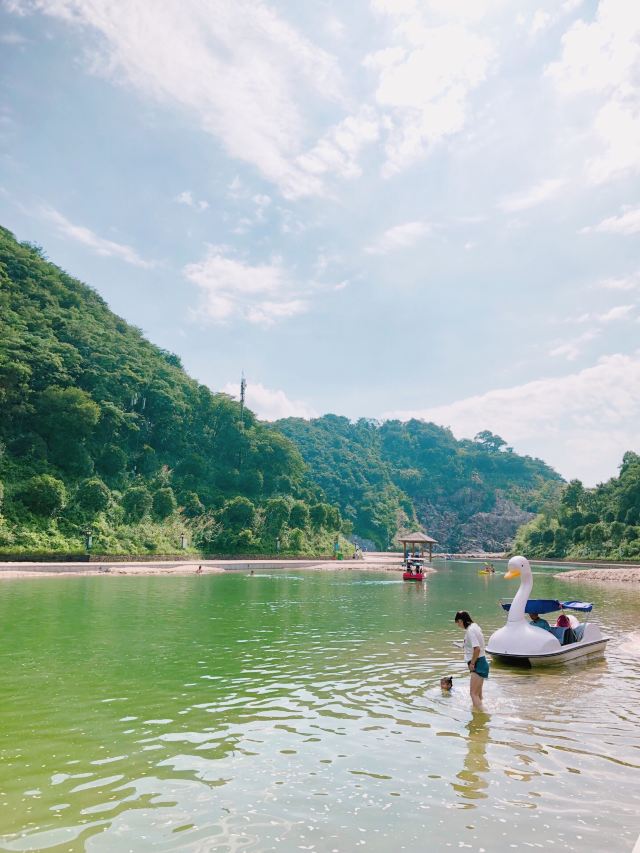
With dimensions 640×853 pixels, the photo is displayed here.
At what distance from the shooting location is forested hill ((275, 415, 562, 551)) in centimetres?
14588

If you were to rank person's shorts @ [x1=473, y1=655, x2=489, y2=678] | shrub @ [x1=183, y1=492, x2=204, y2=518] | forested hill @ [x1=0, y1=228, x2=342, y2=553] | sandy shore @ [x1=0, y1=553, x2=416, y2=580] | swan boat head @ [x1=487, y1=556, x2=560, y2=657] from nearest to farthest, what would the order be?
person's shorts @ [x1=473, y1=655, x2=489, y2=678] < swan boat head @ [x1=487, y1=556, x2=560, y2=657] < sandy shore @ [x1=0, y1=553, x2=416, y2=580] < forested hill @ [x1=0, y1=228, x2=342, y2=553] < shrub @ [x1=183, y1=492, x2=204, y2=518]

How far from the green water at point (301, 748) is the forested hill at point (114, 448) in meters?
41.1

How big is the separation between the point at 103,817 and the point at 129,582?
113 feet

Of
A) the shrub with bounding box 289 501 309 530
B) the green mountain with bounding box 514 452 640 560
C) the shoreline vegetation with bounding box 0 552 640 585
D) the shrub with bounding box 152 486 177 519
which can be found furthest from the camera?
the green mountain with bounding box 514 452 640 560

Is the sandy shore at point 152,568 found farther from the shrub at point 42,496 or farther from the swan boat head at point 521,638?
the swan boat head at point 521,638

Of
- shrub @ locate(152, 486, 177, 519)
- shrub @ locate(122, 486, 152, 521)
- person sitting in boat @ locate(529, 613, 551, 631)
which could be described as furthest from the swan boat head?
shrub @ locate(152, 486, 177, 519)

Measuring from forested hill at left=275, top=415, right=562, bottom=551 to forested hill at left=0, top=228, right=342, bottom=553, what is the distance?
4476 centimetres

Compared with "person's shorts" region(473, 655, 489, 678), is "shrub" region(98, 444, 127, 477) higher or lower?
higher

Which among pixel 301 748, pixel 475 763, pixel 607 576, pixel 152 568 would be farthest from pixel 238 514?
pixel 475 763

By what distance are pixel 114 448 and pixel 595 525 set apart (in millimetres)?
69873

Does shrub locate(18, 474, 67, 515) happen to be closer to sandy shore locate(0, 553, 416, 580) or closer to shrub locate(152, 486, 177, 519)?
sandy shore locate(0, 553, 416, 580)

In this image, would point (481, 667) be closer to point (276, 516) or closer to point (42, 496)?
point (42, 496)

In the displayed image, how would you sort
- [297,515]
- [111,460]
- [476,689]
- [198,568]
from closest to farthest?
[476,689]
[198,568]
[111,460]
[297,515]

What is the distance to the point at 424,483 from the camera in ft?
593
